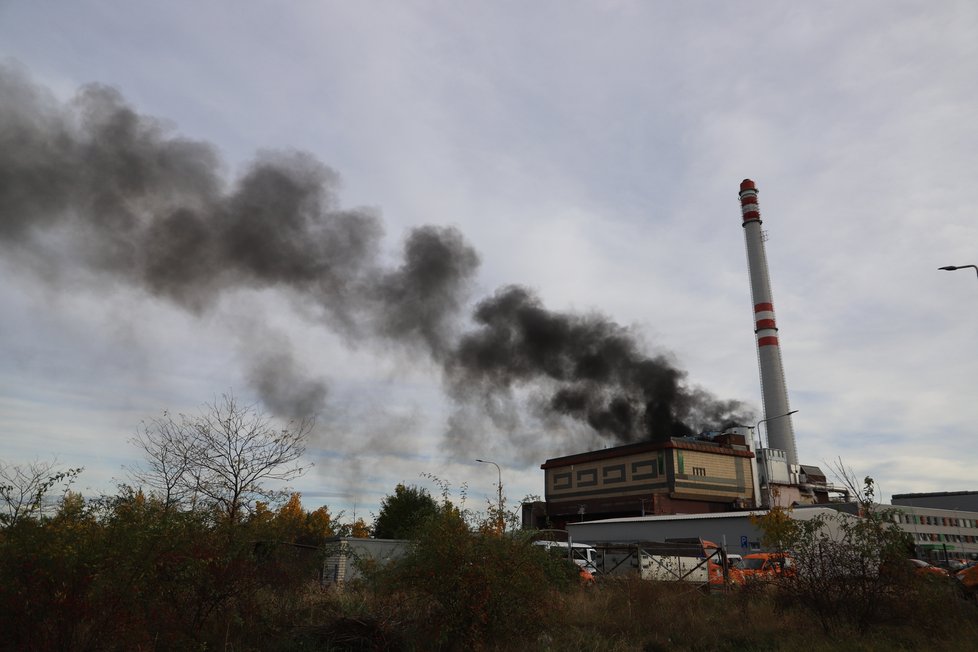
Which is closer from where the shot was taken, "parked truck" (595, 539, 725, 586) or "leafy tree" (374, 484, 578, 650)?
"leafy tree" (374, 484, 578, 650)

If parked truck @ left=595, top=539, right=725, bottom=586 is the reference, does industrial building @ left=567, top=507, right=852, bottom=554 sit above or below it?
above

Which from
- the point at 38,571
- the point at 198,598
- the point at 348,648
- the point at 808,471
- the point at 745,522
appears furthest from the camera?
the point at 808,471

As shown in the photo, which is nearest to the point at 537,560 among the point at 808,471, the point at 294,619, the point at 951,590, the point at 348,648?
the point at 348,648

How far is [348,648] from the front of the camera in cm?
1121

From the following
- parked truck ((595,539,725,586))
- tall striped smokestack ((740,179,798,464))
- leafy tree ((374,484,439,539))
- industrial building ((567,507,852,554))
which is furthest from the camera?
tall striped smokestack ((740,179,798,464))

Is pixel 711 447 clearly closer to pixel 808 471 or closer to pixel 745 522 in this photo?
pixel 808 471

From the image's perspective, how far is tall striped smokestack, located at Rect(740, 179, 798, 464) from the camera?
74.4m

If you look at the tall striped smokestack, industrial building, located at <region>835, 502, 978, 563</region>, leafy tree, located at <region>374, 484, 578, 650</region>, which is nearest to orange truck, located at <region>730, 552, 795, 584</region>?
leafy tree, located at <region>374, 484, 578, 650</region>

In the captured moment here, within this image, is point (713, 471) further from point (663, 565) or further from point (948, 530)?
point (663, 565)

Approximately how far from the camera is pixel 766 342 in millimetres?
75562

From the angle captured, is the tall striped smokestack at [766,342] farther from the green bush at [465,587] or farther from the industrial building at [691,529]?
the green bush at [465,587]

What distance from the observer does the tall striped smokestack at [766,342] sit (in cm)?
7444

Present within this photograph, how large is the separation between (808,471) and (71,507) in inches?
3476

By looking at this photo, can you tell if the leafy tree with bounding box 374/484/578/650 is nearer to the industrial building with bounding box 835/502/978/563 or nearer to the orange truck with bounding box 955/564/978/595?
the orange truck with bounding box 955/564/978/595
